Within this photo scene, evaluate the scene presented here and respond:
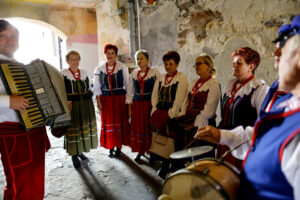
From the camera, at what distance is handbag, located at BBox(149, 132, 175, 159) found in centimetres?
264

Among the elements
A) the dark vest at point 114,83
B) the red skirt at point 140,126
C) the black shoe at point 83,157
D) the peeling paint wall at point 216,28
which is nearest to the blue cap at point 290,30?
the peeling paint wall at point 216,28

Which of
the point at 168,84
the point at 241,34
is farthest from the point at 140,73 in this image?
the point at 241,34

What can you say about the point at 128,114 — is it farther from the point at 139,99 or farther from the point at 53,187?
the point at 53,187

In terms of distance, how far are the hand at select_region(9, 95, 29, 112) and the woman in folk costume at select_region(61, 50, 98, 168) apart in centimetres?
131

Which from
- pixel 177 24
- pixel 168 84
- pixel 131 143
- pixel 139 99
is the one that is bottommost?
pixel 131 143

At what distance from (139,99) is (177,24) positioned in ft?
5.52

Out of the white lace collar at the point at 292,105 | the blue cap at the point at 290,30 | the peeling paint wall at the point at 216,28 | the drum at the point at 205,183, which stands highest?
the peeling paint wall at the point at 216,28

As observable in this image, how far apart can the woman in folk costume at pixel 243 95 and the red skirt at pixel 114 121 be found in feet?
6.23

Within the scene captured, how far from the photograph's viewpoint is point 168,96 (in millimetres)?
2814

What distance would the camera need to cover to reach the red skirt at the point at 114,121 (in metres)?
3.50

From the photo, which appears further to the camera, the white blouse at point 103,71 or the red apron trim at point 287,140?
the white blouse at point 103,71

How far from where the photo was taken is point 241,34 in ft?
9.23

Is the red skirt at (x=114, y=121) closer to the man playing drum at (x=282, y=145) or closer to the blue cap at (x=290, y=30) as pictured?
the man playing drum at (x=282, y=145)

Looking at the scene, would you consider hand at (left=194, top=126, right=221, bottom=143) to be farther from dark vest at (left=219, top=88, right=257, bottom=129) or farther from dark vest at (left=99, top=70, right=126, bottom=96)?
dark vest at (left=99, top=70, right=126, bottom=96)
